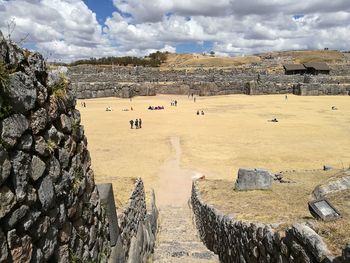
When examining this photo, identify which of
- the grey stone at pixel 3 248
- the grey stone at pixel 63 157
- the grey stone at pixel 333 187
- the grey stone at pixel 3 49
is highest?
the grey stone at pixel 3 49

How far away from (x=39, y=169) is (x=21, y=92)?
2.46ft

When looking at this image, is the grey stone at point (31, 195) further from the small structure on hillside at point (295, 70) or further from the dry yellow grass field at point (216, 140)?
the small structure on hillside at point (295, 70)

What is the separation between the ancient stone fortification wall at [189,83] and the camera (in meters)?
61.9

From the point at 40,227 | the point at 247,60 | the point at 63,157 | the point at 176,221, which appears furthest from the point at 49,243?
the point at 247,60

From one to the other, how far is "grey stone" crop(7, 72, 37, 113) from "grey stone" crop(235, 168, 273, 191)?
32.7ft

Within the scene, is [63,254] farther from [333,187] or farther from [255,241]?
[333,187]

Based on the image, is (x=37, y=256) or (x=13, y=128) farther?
(x=37, y=256)

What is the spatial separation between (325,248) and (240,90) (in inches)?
2492

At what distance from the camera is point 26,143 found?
11.3 ft

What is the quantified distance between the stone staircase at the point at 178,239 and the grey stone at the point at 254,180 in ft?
7.68

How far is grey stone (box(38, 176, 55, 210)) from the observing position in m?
3.68

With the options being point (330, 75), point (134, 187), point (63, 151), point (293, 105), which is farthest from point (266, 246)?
point (330, 75)

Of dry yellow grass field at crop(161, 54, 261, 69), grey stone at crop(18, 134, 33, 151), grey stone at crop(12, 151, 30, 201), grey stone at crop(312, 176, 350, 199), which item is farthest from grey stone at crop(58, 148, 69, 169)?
dry yellow grass field at crop(161, 54, 261, 69)

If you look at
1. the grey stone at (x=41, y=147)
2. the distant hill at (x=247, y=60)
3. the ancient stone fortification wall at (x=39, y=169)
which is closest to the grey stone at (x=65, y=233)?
the ancient stone fortification wall at (x=39, y=169)
